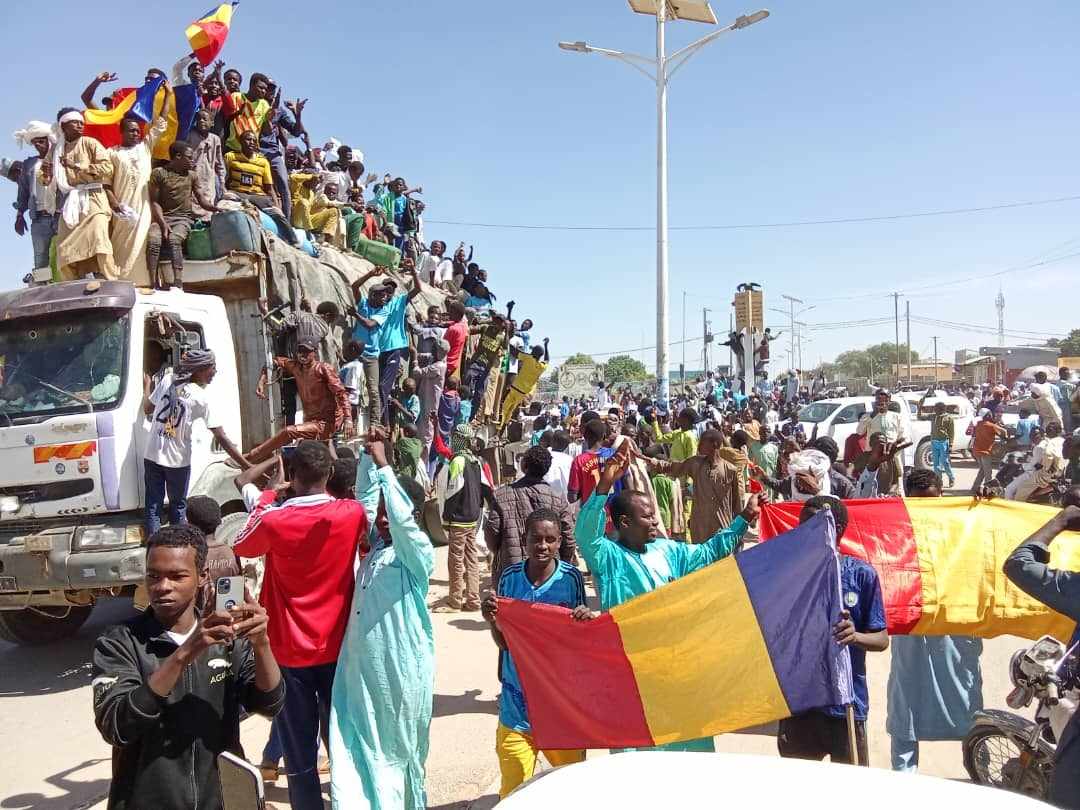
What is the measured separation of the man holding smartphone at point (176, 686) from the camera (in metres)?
2.18

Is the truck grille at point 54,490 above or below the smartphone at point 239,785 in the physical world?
above

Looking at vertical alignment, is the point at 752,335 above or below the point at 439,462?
above

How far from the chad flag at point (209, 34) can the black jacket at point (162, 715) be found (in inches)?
349

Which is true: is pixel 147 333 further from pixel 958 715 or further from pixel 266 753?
pixel 958 715

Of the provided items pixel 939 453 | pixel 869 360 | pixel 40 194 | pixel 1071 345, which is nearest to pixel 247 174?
pixel 40 194

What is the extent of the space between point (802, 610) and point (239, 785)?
218 centimetres

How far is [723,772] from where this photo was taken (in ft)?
6.66

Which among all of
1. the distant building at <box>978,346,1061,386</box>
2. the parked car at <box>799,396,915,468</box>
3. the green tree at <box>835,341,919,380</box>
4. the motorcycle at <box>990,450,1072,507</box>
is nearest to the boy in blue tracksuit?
the motorcycle at <box>990,450,1072,507</box>

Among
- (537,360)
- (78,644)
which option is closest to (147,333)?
(78,644)

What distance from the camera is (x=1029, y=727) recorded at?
3.69 m

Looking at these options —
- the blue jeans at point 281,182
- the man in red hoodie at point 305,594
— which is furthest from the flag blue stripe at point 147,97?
the man in red hoodie at point 305,594

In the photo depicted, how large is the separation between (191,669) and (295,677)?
4.72 feet

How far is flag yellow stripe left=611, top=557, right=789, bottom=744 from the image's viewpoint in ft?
11.1

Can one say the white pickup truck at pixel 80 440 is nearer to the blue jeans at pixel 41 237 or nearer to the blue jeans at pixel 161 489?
the blue jeans at pixel 161 489
